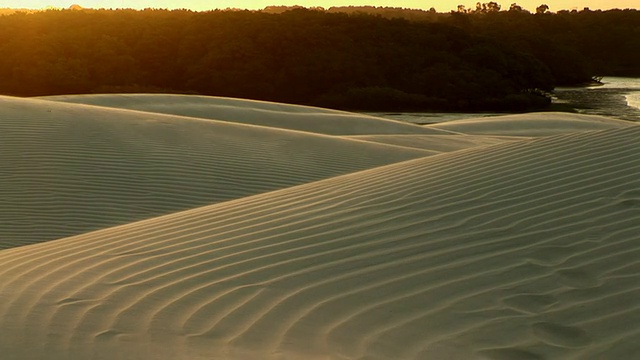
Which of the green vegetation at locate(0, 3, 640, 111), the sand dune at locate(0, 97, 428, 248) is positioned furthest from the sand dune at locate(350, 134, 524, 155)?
the green vegetation at locate(0, 3, 640, 111)

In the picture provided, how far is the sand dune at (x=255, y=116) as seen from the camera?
21.0 metres

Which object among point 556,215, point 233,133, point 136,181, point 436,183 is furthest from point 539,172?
point 233,133

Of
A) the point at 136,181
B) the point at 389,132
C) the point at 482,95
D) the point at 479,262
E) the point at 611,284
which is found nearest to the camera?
the point at 611,284

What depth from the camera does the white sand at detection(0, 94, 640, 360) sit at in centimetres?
367

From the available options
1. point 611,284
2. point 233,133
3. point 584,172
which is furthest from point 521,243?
point 233,133

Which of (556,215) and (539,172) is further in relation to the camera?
(539,172)

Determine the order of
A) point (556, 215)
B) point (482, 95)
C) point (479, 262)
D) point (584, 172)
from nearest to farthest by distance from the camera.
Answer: point (479, 262) < point (556, 215) < point (584, 172) < point (482, 95)

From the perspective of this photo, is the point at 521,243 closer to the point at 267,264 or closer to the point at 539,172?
the point at 267,264

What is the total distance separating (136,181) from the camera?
10.6 metres

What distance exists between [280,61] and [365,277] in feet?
161

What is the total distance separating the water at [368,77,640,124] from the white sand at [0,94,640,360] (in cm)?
2738

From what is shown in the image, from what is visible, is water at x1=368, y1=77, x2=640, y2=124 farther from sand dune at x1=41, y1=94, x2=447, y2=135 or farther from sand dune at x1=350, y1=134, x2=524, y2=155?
sand dune at x1=350, y1=134, x2=524, y2=155

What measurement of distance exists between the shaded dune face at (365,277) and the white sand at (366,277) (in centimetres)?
1

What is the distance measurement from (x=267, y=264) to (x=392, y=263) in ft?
2.17
